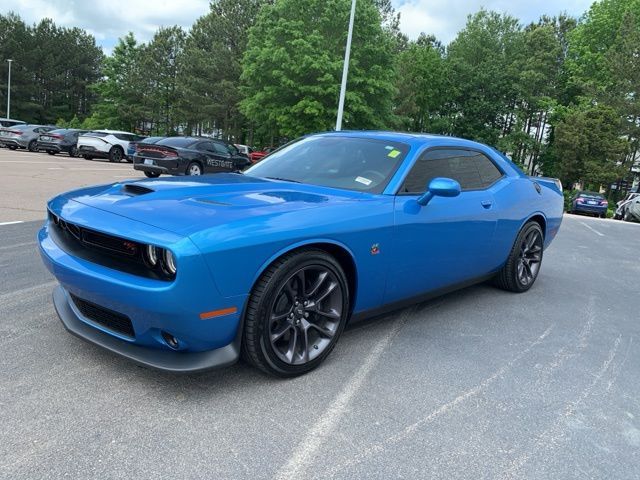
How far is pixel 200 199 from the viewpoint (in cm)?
293

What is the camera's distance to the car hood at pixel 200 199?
258 cm

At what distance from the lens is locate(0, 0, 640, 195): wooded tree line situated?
26.0 metres

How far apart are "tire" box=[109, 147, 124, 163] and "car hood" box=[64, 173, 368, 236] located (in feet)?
69.9

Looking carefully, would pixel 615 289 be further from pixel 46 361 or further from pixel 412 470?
pixel 46 361

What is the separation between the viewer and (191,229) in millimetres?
2434

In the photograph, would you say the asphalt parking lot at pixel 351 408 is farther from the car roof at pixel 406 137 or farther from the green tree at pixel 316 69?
the green tree at pixel 316 69

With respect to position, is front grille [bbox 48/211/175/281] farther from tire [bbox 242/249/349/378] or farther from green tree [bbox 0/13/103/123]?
green tree [bbox 0/13/103/123]

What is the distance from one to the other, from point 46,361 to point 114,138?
2240cm

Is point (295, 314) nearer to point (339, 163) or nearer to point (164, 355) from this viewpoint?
point (164, 355)

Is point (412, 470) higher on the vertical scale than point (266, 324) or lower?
lower

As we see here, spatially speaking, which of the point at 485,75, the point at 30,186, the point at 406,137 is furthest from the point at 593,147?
the point at 406,137

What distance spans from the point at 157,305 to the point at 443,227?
2.19m

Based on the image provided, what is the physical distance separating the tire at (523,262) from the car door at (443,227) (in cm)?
45

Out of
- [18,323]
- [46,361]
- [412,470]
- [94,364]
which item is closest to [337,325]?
[412,470]
